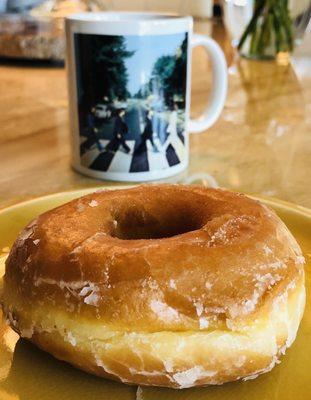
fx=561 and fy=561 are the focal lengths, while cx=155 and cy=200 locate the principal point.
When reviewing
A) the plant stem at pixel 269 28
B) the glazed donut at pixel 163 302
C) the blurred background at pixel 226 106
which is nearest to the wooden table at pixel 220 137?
the blurred background at pixel 226 106

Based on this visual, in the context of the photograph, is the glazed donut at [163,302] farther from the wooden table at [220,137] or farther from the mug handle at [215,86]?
the mug handle at [215,86]

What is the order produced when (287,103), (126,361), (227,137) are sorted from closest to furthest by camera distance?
(126,361)
(227,137)
(287,103)

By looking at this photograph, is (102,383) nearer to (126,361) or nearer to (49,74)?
(126,361)

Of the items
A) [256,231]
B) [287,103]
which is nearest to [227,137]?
[287,103]

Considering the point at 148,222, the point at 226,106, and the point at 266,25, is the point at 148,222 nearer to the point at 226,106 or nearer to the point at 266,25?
the point at 226,106

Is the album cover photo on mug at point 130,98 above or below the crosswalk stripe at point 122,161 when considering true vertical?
above
